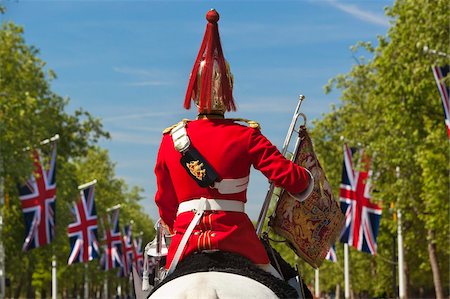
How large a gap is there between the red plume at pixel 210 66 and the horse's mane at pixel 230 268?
1.07 meters

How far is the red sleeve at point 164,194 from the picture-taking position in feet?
25.2

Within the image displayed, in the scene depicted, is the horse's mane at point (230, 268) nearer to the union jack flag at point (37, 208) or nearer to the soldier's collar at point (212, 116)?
the soldier's collar at point (212, 116)

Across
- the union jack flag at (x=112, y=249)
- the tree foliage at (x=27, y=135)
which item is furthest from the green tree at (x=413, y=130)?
the union jack flag at (x=112, y=249)

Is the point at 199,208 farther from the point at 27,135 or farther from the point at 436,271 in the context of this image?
the point at 436,271

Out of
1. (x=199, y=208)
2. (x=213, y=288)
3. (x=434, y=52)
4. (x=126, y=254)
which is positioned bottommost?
(x=126, y=254)

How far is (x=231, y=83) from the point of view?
7.42 m

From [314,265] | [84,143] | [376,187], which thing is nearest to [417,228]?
[376,187]

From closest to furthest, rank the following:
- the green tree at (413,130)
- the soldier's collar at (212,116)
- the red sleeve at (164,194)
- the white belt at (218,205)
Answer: the white belt at (218,205), the soldier's collar at (212,116), the red sleeve at (164,194), the green tree at (413,130)

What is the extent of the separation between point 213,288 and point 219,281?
0.49 feet

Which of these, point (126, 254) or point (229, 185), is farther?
point (126, 254)

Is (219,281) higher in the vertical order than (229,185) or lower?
lower

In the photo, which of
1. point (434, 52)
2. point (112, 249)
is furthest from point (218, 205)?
point (112, 249)

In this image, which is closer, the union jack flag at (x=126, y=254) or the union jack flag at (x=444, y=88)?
the union jack flag at (x=444, y=88)

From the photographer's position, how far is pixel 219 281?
6.42 metres
